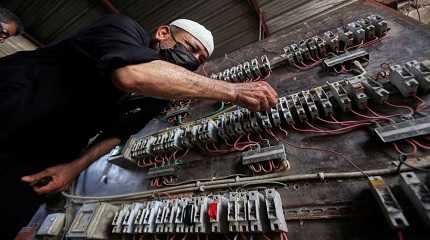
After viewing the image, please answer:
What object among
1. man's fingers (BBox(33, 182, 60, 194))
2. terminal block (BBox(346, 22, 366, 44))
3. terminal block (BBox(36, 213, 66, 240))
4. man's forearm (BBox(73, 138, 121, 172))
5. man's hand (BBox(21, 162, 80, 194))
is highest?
terminal block (BBox(346, 22, 366, 44))

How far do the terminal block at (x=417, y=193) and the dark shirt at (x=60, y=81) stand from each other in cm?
107

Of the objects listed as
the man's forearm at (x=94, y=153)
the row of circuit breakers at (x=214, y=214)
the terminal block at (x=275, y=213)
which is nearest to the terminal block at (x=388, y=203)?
Result: the row of circuit breakers at (x=214, y=214)

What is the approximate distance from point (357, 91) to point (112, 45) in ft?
3.88

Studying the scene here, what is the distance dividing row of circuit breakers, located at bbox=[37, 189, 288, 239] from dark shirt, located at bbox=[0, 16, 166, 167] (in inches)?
21.7

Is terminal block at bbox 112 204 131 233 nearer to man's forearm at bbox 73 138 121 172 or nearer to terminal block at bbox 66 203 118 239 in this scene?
terminal block at bbox 66 203 118 239

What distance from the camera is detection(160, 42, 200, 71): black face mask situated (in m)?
1.54

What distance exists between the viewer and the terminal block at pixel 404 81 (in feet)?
3.31

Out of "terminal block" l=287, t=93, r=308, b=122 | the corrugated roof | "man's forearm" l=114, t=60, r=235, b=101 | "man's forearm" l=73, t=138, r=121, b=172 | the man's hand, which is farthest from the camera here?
the corrugated roof

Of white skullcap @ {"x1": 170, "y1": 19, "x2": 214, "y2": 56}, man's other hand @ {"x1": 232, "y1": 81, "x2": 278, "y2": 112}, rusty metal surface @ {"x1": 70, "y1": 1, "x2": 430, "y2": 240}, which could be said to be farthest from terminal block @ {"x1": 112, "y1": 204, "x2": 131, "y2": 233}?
white skullcap @ {"x1": 170, "y1": 19, "x2": 214, "y2": 56}

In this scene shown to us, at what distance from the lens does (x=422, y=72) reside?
99cm

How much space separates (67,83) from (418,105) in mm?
1702

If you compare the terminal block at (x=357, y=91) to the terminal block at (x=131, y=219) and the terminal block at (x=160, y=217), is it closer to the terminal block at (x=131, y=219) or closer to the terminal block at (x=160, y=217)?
the terminal block at (x=160, y=217)

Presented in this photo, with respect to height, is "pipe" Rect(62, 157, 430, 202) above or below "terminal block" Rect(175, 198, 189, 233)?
above

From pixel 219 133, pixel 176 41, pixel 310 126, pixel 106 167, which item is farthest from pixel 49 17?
pixel 310 126
